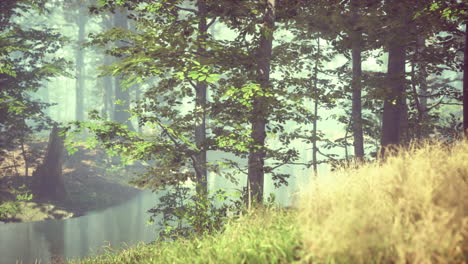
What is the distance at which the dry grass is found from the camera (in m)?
2.95

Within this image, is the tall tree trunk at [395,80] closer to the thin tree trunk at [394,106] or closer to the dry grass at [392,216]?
the thin tree trunk at [394,106]

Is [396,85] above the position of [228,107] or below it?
above

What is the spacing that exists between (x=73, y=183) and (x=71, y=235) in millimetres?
6493

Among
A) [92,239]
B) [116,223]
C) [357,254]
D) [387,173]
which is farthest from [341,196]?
[116,223]

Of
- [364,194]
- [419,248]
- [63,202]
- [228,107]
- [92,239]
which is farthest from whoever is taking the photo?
[63,202]

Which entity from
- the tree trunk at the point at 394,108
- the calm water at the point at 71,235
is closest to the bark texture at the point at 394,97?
the tree trunk at the point at 394,108

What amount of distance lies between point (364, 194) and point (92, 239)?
506 inches

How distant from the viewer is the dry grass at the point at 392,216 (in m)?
2.95

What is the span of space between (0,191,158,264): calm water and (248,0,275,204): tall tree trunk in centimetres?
603

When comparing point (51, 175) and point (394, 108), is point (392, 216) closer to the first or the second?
point (394, 108)

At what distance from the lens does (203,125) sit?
930 centimetres

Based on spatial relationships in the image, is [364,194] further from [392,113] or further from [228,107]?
[392,113]

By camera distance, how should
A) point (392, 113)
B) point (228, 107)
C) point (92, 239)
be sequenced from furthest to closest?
1. point (92, 239)
2. point (392, 113)
3. point (228, 107)

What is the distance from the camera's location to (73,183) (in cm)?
1983
